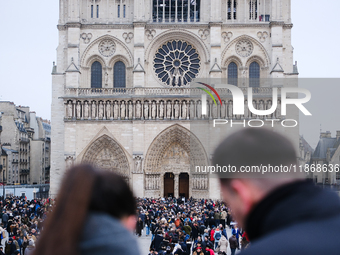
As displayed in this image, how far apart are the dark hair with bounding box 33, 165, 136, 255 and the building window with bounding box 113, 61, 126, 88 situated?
2658 cm

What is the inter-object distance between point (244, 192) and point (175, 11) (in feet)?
87.9

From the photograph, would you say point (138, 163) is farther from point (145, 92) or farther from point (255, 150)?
point (255, 150)

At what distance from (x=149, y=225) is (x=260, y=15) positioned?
16432 millimetres

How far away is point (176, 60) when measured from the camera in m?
27.8

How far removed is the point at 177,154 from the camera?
27250 millimetres

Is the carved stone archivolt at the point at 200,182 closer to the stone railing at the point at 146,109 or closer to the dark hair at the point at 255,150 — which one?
the stone railing at the point at 146,109

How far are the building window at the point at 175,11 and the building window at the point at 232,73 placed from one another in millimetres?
3666

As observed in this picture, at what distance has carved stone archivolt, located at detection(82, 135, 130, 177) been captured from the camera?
26266mm

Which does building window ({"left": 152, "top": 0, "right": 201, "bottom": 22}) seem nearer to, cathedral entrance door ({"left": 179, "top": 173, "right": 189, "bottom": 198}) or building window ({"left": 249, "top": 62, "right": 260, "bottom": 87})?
building window ({"left": 249, "top": 62, "right": 260, "bottom": 87})

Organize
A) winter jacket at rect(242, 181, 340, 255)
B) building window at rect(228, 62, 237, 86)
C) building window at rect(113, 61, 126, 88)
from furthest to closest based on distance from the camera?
building window at rect(113, 61, 126, 88) < building window at rect(228, 62, 237, 86) < winter jacket at rect(242, 181, 340, 255)

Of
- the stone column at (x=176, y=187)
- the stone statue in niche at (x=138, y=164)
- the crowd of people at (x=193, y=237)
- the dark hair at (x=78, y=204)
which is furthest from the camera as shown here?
the stone column at (x=176, y=187)

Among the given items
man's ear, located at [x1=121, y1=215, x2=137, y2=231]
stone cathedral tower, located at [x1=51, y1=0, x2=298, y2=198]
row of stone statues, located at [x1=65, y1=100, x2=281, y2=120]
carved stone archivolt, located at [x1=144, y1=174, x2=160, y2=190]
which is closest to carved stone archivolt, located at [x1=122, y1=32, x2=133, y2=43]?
stone cathedral tower, located at [x1=51, y1=0, x2=298, y2=198]

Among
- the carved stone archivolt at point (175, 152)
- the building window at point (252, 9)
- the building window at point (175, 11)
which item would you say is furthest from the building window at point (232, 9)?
the carved stone archivolt at point (175, 152)

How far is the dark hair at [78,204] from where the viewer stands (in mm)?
1172
